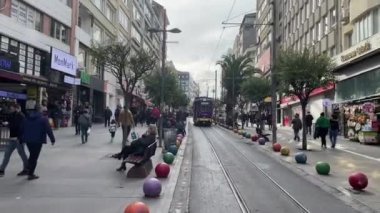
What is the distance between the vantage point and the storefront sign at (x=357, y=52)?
1223 inches

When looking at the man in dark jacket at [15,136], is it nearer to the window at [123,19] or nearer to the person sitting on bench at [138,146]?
the person sitting on bench at [138,146]

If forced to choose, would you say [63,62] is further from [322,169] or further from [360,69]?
[322,169]

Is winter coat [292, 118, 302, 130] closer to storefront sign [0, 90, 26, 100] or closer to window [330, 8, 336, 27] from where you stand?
window [330, 8, 336, 27]

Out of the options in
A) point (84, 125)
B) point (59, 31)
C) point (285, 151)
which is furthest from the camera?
point (59, 31)

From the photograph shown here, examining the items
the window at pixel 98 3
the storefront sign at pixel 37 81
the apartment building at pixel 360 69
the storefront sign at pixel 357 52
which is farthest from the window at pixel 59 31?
the storefront sign at pixel 357 52

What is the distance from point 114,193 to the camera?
10.5 meters

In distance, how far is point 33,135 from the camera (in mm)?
12031

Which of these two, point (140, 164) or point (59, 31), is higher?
point (59, 31)

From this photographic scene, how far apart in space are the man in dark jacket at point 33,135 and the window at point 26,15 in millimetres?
19044

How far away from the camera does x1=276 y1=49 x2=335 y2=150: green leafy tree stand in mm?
23875

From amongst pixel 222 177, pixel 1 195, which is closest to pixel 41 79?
pixel 222 177

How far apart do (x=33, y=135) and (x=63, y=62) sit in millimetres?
25301

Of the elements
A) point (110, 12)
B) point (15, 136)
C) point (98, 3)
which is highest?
point (110, 12)

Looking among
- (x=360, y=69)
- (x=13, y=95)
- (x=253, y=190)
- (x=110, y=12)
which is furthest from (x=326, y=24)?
(x=253, y=190)
